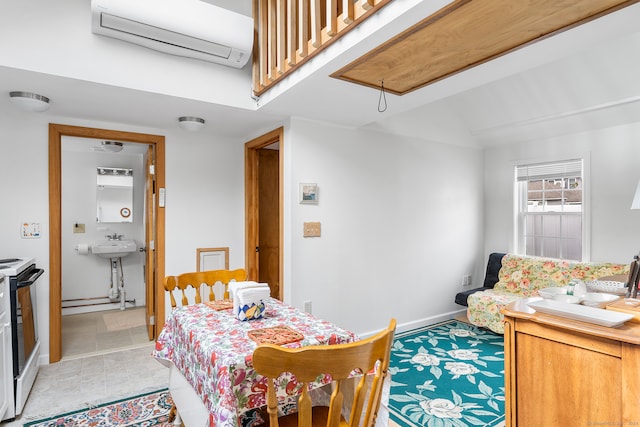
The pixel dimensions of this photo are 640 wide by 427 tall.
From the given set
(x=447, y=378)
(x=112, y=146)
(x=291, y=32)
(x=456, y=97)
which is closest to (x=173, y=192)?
(x=112, y=146)

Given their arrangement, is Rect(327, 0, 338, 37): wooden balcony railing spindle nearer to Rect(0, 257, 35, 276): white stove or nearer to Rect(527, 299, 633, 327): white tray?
Rect(527, 299, 633, 327): white tray

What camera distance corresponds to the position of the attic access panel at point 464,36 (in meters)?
1.55

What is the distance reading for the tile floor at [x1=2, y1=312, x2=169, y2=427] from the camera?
2.42 metres

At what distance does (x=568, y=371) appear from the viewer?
5.03ft

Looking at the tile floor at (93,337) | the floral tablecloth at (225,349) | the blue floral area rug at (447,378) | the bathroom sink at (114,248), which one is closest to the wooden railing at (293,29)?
the floral tablecloth at (225,349)

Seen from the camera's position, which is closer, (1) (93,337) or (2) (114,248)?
(1) (93,337)

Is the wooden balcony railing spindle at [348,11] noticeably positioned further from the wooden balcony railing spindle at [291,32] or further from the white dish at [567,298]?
the white dish at [567,298]

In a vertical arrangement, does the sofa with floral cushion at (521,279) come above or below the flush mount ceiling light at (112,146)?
below

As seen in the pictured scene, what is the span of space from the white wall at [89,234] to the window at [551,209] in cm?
520

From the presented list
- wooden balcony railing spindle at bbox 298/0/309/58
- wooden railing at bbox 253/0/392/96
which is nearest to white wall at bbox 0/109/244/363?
wooden railing at bbox 253/0/392/96

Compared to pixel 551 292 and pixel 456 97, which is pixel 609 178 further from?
pixel 551 292

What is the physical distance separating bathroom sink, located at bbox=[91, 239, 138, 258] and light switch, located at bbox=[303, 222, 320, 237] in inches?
110

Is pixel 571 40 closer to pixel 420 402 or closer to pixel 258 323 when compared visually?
pixel 258 323

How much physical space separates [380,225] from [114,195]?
12.2 feet
